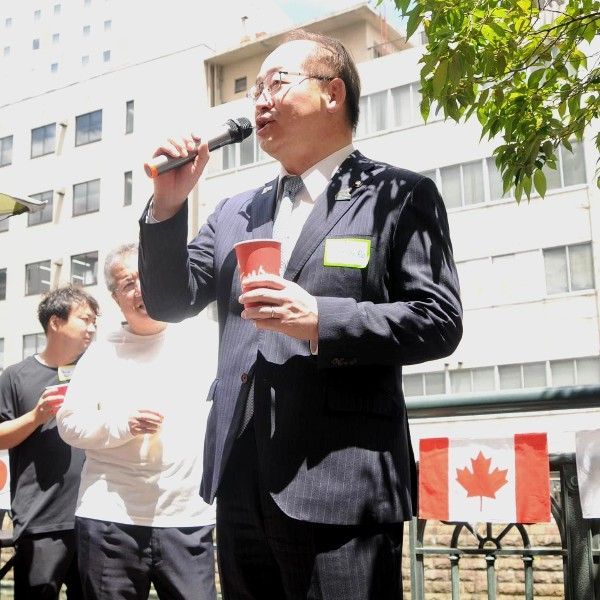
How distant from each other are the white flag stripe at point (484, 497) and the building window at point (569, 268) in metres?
24.8

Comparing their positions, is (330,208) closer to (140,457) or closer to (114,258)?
(140,457)

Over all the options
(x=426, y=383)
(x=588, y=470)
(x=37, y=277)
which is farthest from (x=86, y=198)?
(x=588, y=470)

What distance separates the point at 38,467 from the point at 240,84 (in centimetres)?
3748

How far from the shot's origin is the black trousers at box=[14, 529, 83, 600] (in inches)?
168

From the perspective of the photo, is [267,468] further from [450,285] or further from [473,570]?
[473,570]

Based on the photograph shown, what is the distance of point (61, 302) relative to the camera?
15.8 feet

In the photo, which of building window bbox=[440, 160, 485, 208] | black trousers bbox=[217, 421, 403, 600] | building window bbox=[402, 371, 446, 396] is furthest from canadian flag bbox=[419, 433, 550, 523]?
building window bbox=[402, 371, 446, 396]

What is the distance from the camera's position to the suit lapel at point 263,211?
2.46 meters

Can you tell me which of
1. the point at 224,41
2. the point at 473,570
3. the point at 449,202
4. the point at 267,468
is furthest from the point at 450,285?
the point at 224,41

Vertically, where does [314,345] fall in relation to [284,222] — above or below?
below

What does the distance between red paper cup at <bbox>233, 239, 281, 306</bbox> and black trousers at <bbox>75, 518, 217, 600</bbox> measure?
1.82 meters

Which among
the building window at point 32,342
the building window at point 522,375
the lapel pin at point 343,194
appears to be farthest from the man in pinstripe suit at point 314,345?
the building window at point 32,342

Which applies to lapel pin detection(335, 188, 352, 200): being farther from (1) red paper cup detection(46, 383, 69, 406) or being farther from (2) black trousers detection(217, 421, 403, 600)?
(1) red paper cup detection(46, 383, 69, 406)

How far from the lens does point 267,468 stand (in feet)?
6.99
